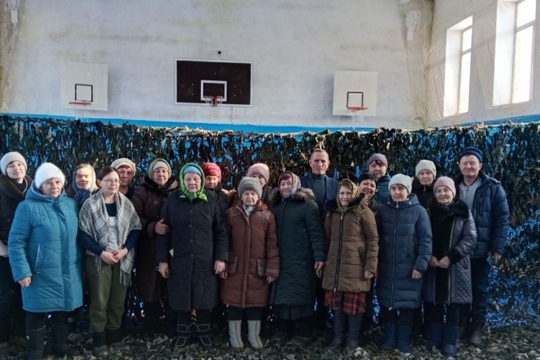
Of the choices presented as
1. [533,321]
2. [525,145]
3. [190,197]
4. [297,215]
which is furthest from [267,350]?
[525,145]

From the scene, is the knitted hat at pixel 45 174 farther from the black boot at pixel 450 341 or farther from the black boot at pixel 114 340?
the black boot at pixel 450 341

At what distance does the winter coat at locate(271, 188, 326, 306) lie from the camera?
357cm

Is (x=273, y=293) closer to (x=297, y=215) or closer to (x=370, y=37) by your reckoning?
(x=297, y=215)

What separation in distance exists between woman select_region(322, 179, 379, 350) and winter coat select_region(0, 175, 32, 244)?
2.43 meters

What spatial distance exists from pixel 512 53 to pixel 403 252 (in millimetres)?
6490

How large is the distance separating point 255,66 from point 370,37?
293 cm

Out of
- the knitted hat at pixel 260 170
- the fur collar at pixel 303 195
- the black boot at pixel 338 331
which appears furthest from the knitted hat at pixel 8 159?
the black boot at pixel 338 331

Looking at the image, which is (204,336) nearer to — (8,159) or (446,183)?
(8,159)

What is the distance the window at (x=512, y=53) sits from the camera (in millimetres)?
7809

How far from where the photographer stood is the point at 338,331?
3641 mm

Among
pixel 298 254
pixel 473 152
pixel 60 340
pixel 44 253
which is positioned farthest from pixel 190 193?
pixel 473 152

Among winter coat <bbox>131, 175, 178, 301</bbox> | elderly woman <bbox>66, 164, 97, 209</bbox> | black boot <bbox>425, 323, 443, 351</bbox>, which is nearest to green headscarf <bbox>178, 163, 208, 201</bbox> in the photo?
winter coat <bbox>131, 175, 178, 301</bbox>

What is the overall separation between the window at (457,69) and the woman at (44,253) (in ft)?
29.4

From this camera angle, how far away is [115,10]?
1036 centimetres
